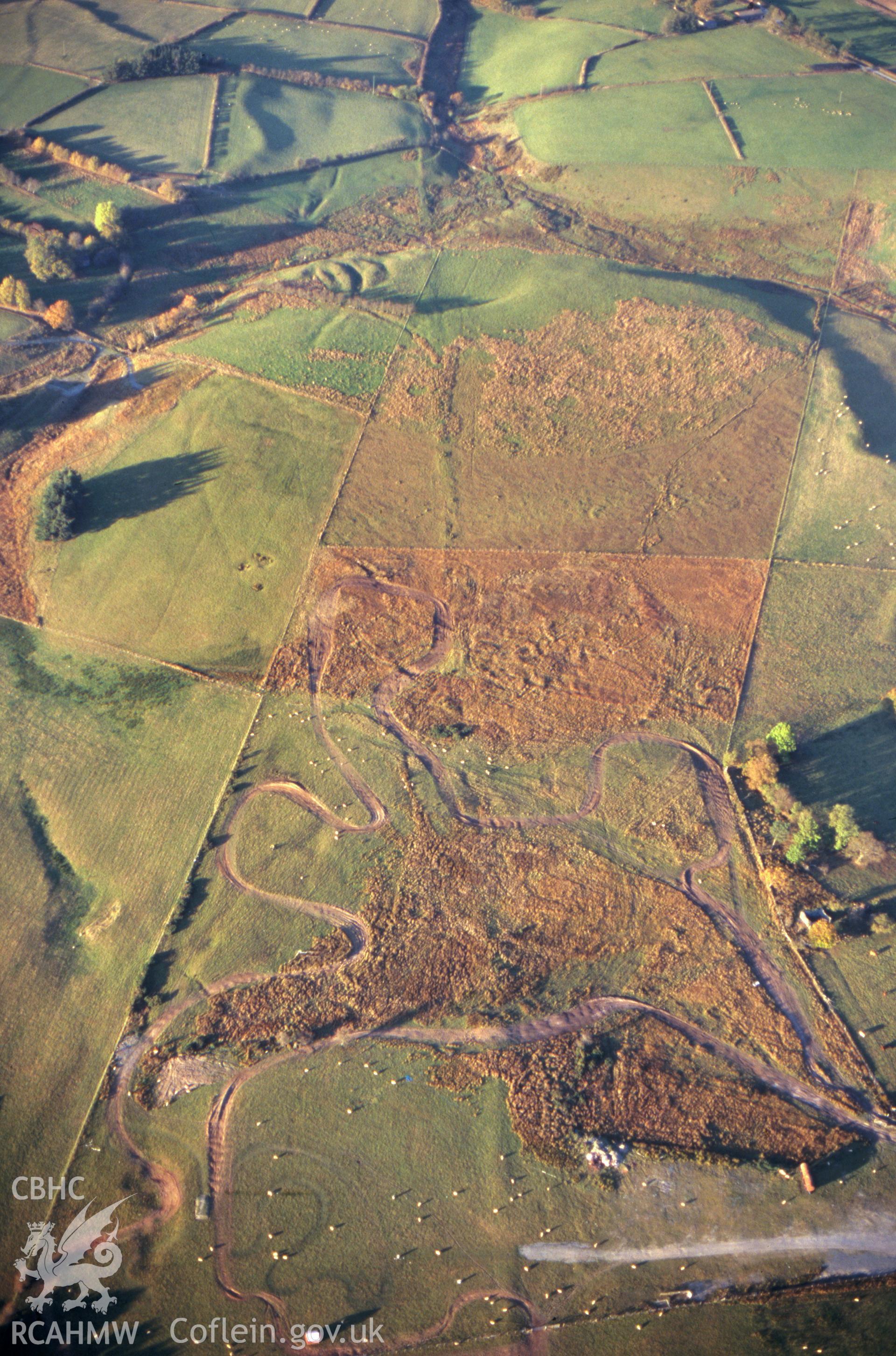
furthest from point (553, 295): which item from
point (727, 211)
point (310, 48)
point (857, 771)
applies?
point (310, 48)

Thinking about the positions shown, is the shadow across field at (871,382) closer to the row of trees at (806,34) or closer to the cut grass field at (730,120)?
the cut grass field at (730,120)

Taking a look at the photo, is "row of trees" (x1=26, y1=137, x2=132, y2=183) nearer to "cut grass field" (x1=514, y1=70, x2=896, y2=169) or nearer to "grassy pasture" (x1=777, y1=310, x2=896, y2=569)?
"cut grass field" (x1=514, y1=70, x2=896, y2=169)

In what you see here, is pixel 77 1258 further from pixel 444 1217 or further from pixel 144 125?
pixel 144 125

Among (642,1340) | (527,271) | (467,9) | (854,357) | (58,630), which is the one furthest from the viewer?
(467,9)

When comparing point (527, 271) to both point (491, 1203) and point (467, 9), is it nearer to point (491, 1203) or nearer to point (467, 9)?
point (467, 9)

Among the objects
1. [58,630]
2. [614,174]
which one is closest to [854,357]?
[614,174]

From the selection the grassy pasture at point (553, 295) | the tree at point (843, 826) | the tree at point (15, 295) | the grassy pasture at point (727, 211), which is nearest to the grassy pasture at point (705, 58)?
the grassy pasture at point (727, 211)

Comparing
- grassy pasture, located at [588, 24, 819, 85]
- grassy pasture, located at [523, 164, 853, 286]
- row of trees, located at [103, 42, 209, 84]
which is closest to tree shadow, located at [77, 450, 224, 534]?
grassy pasture, located at [523, 164, 853, 286]

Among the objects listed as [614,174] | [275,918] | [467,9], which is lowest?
[275,918]
